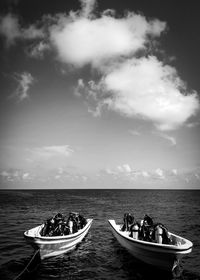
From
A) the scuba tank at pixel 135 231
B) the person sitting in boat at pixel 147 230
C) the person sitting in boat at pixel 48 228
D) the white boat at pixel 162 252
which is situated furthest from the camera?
the person sitting in boat at pixel 48 228

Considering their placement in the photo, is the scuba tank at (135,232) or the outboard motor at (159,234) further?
the scuba tank at (135,232)

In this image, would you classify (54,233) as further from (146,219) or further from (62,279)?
(146,219)

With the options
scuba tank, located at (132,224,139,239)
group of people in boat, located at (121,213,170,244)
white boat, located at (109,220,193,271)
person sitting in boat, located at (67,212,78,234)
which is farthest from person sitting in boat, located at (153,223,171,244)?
person sitting in boat, located at (67,212,78,234)

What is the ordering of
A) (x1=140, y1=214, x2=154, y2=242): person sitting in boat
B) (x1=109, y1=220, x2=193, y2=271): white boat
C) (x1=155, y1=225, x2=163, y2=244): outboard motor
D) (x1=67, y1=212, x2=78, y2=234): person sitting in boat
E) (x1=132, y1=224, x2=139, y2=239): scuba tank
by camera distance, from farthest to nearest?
(x1=67, y1=212, x2=78, y2=234): person sitting in boat, (x1=132, y1=224, x2=139, y2=239): scuba tank, (x1=140, y1=214, x2=154, y2=242): person sitting in boat, (x1=155, y1=225, x2=163, y2=244): outboard motor, (x1=109, y1=220, x2=193, y2=271): white boat

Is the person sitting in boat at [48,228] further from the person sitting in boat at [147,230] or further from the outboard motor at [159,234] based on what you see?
the outboard motor at [159,234]

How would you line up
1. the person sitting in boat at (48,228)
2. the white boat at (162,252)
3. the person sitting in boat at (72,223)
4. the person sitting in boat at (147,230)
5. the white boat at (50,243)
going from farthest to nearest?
the person sitting in boat at (72,223) < the person sitting in boat at (48,228) < the person sitting in boat at (147,230) < the white boat at (50,243) < the white boat at (162,252)

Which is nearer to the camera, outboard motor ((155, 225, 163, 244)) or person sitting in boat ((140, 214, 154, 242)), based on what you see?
outboard motor ((155, 225, 163, 244))

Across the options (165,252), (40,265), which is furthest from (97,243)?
(165,252)

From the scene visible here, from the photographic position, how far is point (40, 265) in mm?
11836

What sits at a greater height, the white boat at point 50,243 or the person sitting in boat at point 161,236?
the person sitting in boat at point 161,236

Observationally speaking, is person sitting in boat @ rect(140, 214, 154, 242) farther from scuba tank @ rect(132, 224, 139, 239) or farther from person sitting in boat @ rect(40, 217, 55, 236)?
person sitting in boat @ rect(40, 217, 55, 236)

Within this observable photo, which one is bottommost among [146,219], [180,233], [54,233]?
[180,233]

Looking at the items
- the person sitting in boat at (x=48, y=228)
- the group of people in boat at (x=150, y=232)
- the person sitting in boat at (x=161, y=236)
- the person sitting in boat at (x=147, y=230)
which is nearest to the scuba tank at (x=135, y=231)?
the group of people in boat at (x=150, y=232)

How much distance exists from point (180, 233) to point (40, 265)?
52.2 feet
